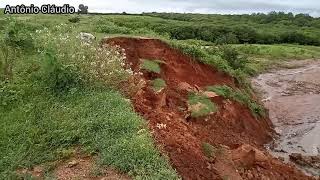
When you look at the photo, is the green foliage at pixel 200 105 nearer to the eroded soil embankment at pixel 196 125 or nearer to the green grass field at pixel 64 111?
the eroded soil embankment at pixel 196 125

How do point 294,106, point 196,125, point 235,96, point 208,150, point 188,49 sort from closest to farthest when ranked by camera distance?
point 208,150, point 196,125, point 235,96, point 188,49, point 294,106

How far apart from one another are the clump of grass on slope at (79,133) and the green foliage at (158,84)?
3.56 meters

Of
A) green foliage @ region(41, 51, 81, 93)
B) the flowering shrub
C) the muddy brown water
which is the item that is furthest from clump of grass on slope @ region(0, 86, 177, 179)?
the muddy brown water

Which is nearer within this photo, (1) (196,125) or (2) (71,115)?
(2) (71,115)

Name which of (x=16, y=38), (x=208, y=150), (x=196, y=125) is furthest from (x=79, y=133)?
(x=196, y=125)

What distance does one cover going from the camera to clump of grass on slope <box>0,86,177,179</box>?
28.1 ft

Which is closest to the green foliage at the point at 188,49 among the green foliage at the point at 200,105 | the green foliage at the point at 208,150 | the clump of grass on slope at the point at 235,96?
the clump of grass on slope at the point at 235,96

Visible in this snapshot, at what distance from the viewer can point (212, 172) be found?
392 inches

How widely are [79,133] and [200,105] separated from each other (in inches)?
252

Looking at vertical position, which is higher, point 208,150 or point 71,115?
point 71,115

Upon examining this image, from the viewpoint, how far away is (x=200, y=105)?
15.3 metres

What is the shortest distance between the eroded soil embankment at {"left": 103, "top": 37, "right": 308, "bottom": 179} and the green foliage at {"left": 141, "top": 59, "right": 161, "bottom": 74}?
0.63 ft

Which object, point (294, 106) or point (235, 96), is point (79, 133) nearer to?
point (235, 96)

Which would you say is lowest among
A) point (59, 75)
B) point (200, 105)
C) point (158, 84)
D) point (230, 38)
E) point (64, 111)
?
point (230, 38)
